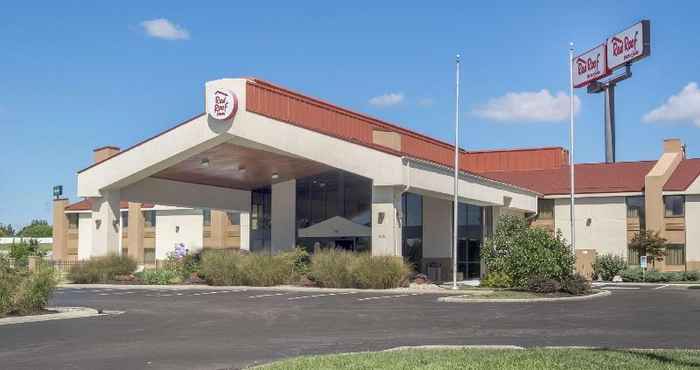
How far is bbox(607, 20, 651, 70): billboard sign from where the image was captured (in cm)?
5716

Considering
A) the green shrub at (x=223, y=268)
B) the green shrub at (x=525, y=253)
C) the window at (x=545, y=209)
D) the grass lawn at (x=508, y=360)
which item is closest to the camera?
the grass lawn at (x=508, y=360)

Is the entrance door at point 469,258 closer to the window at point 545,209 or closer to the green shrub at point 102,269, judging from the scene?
the window at point 545,209

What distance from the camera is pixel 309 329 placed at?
17.2 m

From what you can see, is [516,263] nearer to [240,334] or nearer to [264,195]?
[240,334]

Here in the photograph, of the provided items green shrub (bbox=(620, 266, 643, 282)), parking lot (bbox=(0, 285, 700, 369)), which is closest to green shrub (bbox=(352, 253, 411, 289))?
parking lot (bbox=(0, 285, 700, 369))

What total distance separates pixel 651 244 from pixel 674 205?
2928 mm

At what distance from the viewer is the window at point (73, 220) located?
218ft

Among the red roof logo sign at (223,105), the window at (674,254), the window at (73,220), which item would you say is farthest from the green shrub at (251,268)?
the window at (73,220)

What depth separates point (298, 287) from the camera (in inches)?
1355

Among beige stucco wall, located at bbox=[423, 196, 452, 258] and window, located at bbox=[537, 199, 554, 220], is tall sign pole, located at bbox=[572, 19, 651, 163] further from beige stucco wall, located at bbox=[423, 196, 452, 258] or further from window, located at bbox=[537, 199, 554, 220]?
beige stucco wall, located at bbox=[423, 196, 452, 258]

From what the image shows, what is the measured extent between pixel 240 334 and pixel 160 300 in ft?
40.1

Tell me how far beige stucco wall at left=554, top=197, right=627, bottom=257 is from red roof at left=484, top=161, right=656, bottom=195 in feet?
2.36

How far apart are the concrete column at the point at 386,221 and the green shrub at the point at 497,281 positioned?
147 inches

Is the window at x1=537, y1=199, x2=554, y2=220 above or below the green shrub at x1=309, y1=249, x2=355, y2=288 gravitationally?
above
